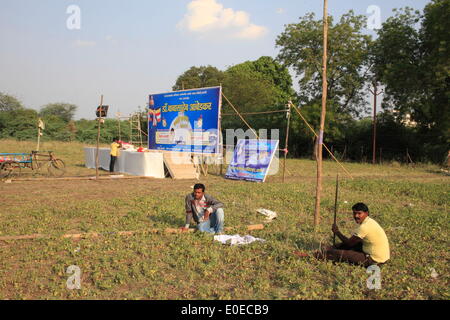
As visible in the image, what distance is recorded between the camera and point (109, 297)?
4.68m

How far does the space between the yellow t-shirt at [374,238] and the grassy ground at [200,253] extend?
24 centimetres

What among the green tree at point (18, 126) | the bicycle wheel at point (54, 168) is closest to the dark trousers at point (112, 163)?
the bicycle wheel at point (54, 168)

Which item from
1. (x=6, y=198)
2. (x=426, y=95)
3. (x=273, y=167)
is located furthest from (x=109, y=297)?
(x=426, y=95)

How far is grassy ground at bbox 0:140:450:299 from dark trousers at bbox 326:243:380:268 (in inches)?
5.2

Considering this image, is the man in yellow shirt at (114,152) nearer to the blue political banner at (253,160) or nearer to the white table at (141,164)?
the white table at (141,164)

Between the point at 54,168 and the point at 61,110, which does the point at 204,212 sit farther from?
the point at 61,110

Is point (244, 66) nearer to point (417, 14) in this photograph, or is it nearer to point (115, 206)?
point (417, 14)

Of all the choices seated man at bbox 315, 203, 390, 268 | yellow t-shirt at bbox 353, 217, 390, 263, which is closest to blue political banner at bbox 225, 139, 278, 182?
seated man at bbox 315, 203, 390, 268

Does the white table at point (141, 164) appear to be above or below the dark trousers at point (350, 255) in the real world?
above

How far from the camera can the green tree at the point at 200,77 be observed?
53.2 m

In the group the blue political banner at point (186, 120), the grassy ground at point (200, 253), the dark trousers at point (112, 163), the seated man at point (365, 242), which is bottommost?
the grassy ground at point (200, 253)

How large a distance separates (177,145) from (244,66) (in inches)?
1403

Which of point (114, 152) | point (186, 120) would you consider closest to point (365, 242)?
point (186, 120)

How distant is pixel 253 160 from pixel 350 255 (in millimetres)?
10847
